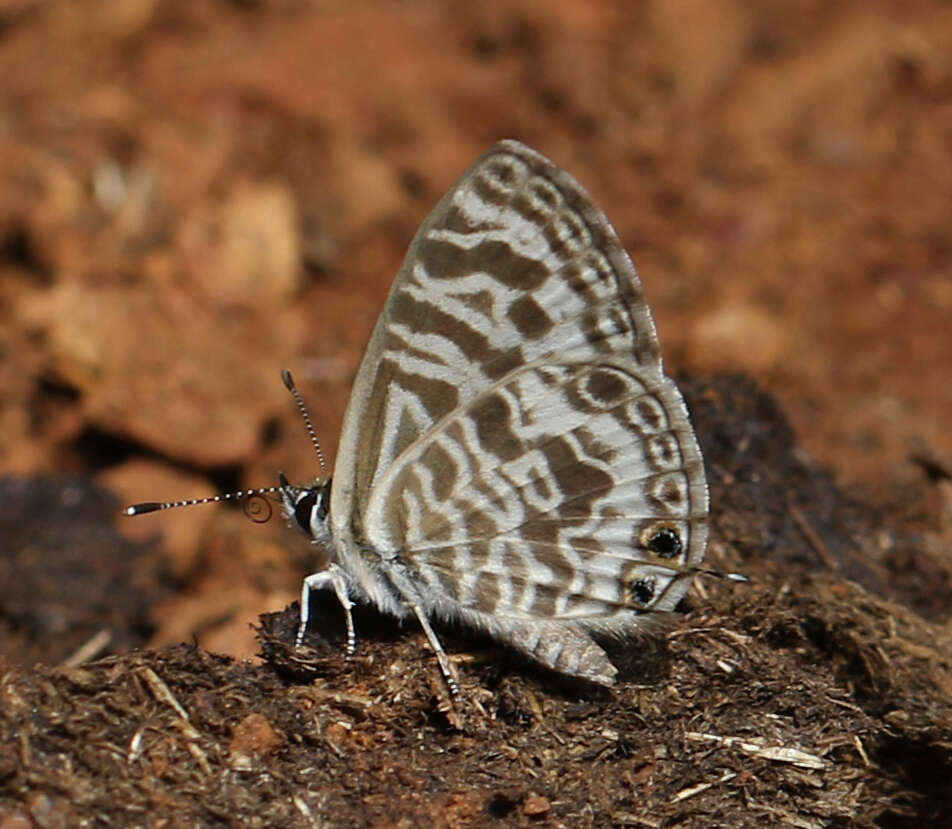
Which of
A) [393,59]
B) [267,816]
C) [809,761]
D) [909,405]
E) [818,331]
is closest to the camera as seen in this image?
[267,816]

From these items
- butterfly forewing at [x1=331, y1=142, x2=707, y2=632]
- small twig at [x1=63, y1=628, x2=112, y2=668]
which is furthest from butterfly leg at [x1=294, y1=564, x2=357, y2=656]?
small twig at [x1=63, y1=628, x2=112, y2=668]

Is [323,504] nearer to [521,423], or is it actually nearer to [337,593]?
[337,593]

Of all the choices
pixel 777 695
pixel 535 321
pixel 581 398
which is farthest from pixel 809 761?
pixel 535 321

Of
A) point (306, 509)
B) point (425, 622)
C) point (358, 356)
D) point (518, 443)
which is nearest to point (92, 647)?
point (306, 509)

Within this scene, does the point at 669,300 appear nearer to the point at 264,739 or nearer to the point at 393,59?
the point at 393,59

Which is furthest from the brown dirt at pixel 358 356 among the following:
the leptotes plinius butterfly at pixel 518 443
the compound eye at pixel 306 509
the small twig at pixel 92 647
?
the compound eye at pixel 306 509

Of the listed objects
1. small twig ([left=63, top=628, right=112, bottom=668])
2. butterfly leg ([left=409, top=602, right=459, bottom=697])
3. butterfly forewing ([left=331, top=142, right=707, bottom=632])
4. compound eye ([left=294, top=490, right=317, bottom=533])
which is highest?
butterfly forewing ([left=331, top=142, right=707, bottom=632])

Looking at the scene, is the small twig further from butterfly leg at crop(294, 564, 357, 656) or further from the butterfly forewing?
the butterfly forewing
